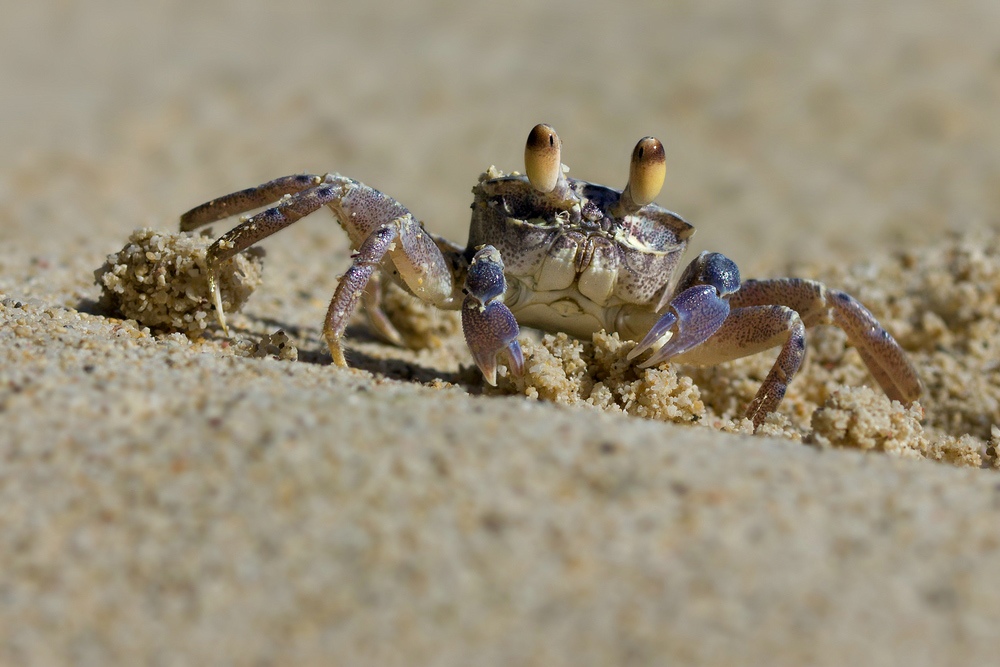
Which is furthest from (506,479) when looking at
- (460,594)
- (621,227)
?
(621,227)

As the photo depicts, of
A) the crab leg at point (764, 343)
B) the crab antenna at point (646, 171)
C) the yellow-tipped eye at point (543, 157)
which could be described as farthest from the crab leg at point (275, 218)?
the crab leg at point (764, 343)

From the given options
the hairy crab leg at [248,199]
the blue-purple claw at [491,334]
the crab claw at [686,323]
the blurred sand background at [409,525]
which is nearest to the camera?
the blurred sand background at [409,525]

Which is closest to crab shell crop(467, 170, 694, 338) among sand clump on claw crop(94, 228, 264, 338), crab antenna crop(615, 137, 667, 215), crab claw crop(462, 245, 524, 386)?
crab antenna crop(615, 137, 667, 215)

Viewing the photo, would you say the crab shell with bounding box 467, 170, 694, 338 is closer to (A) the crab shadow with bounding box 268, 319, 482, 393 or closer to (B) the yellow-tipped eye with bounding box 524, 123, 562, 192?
(B) the yellow-tipped eye with bounding box 524, 123, 562, 192

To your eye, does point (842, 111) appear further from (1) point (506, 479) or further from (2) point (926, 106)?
(1) point (506, 479)

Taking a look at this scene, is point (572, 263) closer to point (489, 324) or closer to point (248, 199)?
point (489, 324)

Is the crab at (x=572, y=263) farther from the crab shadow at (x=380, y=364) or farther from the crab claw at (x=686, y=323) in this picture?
the crab shadow at (x=380, y=364)

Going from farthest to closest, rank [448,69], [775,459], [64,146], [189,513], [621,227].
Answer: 1. [448,69]
2. [64,146]
3. [621,227]
4. [775,459]
5. [189,513]
